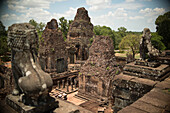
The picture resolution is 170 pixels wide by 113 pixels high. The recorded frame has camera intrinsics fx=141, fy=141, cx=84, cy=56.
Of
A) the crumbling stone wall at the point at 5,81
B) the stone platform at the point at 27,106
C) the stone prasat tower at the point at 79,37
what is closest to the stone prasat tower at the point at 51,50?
the crumbling stone wall at the point at 5,81

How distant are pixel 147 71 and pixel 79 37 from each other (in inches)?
758

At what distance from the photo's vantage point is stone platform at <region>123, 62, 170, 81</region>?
451cm

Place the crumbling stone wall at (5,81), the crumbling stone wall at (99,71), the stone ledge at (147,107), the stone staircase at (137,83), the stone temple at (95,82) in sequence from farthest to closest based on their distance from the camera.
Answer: the crumbling stone wall at (99,71), the crumbling stone wall at (5,81), the stone staircase at (137,83), the stone ledge at (147,107), the stone temple at (95,82)

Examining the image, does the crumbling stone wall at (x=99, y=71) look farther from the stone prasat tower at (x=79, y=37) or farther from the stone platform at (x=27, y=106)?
the stone prasat tower at (x=79, y=37)

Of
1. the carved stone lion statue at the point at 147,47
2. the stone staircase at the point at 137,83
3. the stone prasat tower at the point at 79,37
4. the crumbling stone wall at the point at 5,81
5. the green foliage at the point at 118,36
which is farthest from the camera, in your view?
the green foliage at the point at 118,36

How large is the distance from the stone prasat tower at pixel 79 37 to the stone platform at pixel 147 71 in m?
18.4

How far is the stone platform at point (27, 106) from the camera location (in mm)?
2445

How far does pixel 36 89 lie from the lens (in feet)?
7.84

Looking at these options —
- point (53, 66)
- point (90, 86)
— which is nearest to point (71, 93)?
point (90, 86)

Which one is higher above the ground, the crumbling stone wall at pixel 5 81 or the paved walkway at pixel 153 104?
the paved walkway at pixel 153 104

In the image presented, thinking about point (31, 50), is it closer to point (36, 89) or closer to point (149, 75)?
point (36, 89)

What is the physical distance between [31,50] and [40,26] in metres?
46.8

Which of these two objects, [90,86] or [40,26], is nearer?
[90,86]

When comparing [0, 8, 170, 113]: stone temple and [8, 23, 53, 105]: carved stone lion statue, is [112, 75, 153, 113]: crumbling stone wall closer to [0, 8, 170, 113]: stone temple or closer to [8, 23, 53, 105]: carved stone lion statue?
[0, 8, 170, 113]: stone temple
